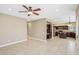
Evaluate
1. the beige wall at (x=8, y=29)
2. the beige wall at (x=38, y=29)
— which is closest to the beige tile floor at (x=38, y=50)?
the beige wall at (x=8, y=29)

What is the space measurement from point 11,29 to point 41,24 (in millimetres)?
2992

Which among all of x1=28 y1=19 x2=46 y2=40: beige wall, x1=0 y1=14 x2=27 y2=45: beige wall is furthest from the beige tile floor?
x1=28 y1=19 x2=46 y2=40: beige wall

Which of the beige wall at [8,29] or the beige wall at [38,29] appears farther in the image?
the beige wall at [38,29]

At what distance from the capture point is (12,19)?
5.67 m

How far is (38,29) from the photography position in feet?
27.4

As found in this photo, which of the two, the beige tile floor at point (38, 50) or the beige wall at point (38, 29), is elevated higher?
the beige wall at point (38, 29)

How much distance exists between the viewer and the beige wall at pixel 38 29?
7.73m

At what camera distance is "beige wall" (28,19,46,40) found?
773 centimetres

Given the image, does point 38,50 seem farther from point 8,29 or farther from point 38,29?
point 38,29

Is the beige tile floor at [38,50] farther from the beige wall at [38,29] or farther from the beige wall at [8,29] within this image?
the beige wall at [38,29]

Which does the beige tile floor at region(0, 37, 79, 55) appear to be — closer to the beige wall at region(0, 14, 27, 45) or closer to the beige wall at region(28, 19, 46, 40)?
the beige wall at region(0, 14, 27, 45)

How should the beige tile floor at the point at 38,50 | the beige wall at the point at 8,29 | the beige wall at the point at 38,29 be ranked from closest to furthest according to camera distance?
the beige tile floor at the point at 38,50
the beige wall at the point at 8,29
the beige wall at the point at 38,29
